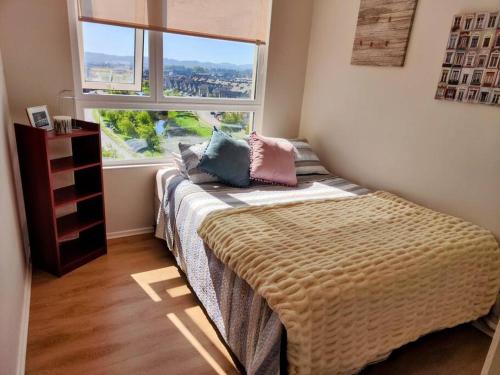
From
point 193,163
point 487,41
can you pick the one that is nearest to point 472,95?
point 487,41

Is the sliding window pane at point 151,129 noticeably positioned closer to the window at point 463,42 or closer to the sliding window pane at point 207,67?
the sliding window pane at point 207,67

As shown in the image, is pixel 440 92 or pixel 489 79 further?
pixel 440 92

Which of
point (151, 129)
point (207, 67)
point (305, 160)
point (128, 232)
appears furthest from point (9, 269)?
point (305, 160)

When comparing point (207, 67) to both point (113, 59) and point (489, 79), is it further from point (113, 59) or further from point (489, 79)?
point (489, 79)

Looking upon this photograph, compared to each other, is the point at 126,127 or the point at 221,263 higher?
the point at 126,127

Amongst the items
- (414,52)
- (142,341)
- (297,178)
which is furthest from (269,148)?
(142,341)

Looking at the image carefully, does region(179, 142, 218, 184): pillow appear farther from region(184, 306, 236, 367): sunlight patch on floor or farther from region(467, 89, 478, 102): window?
region(467, 89, 478, 102): window

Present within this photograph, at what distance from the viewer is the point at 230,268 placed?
161 cm

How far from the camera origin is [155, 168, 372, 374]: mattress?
55.1 inches

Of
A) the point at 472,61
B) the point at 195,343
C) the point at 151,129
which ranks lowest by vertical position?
the point at 195,343

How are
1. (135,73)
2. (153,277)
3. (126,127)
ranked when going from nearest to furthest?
(153,277) → (135,73) → (126,127)

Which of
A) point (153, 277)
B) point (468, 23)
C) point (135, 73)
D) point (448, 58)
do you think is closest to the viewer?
point (468, 23)

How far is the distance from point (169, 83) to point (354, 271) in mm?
2036

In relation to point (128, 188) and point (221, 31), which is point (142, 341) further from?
point (221, 31)
